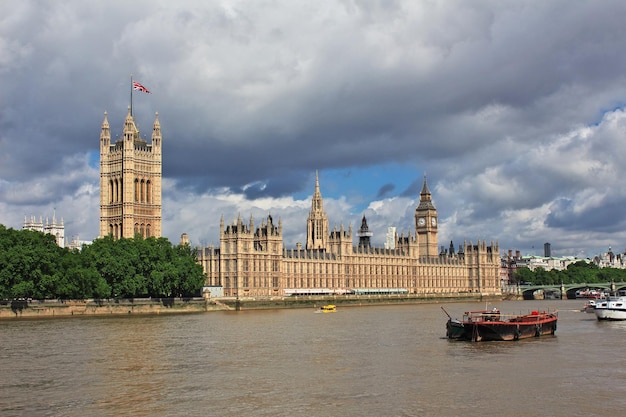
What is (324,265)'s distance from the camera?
15075cm

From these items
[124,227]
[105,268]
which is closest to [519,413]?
[105,268]

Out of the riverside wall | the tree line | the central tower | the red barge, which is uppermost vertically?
the central tower

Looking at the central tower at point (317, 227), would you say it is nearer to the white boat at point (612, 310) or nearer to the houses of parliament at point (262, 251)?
the houses of parliament at point (262, 251)

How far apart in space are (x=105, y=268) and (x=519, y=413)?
235 ft

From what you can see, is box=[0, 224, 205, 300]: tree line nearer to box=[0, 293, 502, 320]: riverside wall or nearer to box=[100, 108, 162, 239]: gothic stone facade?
box=[0, 293, 502, 320]: riverside wall

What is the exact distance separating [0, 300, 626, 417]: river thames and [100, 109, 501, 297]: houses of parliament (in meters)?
62.4

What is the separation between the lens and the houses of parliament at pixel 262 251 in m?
128

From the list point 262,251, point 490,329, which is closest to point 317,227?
point 262,251

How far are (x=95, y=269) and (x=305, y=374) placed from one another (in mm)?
58706

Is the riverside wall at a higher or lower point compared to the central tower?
lower

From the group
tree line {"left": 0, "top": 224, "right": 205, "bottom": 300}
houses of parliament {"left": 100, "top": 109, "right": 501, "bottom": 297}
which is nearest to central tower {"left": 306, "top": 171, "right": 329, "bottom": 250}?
houses of parliament {"left": 100, "top": 109, "right": 501, "bottom": 297}

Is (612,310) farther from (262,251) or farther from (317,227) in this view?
(317,227)

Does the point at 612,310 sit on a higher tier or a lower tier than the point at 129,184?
lower

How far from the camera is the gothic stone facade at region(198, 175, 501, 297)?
419 feet
